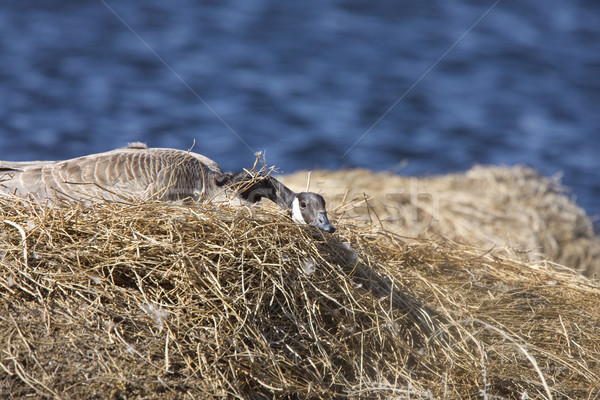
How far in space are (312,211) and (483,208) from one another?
179 inches

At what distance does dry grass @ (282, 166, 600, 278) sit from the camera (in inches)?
→ 309

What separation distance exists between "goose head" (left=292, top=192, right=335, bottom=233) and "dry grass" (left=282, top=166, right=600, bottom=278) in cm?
265

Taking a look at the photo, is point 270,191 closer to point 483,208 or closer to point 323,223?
point 323,223

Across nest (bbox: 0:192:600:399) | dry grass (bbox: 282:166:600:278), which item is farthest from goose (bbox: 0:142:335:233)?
dry grass (bbox: 282:166:600:278)

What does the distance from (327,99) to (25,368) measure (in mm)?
16028

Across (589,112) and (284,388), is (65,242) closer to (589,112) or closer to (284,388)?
(284,388)

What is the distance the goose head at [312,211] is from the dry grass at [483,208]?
8.68ft

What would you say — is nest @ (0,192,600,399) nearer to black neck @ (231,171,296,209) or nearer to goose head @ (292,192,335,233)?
goose head @ (292,192,335,233)

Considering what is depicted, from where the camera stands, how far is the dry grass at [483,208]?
785cm

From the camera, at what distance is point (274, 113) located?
1700 cm

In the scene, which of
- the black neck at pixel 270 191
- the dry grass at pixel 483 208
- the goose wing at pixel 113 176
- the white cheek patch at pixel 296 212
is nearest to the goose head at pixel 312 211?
the white cheek patch at pixel 296 212

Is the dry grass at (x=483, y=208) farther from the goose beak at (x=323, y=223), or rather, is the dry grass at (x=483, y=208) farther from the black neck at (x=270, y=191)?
the goose beak at (x=323, y=223)

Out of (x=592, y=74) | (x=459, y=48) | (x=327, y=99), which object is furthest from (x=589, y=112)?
(x=327, y=99)

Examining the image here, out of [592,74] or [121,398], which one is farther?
[592,74]
